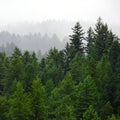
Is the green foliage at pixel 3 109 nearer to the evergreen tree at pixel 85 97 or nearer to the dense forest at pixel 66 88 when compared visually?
the dense forest at pixel 66 88

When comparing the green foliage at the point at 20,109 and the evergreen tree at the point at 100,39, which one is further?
the evergreen tree at the point at 100,39

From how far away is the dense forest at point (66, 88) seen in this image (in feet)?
120

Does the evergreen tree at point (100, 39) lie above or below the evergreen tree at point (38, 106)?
above

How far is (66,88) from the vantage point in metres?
44.8

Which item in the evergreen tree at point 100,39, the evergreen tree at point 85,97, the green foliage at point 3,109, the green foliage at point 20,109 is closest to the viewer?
the green foliage at point 20,109

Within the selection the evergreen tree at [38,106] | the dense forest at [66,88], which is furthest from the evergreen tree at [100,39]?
the evergreen tree at [38,106]

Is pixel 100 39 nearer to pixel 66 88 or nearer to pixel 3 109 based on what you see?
pixel 66 88

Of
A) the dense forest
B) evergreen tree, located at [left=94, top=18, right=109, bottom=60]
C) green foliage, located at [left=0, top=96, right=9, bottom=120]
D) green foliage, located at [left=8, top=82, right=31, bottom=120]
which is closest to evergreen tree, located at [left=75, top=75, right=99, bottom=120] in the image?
the dense forest

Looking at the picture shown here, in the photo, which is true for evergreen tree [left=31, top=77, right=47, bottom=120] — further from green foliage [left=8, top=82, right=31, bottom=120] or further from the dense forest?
green foliage [left=8, top=82, right=31, bottom=120]

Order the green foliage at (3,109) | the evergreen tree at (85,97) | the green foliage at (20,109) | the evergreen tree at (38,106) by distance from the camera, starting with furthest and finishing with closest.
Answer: the evergreen tree at (85,97), the green foliage at (3,109), the evergreen tree at (38,106), the green foliage at (20,109)

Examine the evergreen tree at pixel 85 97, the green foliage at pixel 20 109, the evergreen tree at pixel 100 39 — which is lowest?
the green foliage at pixel 20 109

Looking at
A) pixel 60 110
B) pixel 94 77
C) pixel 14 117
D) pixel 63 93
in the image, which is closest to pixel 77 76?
pixel 94 77

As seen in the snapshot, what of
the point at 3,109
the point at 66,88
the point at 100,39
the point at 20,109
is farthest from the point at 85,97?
the point at 100,39

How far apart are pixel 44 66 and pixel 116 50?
17039 millimetres
